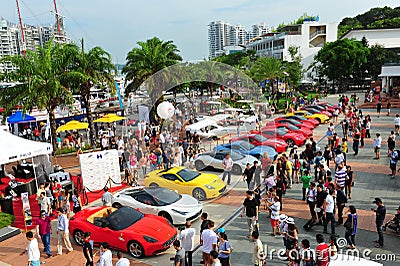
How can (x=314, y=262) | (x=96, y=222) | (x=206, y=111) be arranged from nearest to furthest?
1. (x=314, y=262)
2. (x=96, y=222)
3. (x=206, y=111)

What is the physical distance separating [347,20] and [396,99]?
9548 centimetres

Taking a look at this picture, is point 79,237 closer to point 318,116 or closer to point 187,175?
point 187,175

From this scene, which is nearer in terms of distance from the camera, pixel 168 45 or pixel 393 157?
pixel 393 157

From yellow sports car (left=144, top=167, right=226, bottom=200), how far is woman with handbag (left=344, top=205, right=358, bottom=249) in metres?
5.57

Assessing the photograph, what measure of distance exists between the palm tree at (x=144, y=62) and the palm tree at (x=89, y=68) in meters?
3.21

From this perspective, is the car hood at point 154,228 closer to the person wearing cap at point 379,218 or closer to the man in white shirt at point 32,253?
the man in white shirt at point 32,253

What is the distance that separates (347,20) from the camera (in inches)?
4779

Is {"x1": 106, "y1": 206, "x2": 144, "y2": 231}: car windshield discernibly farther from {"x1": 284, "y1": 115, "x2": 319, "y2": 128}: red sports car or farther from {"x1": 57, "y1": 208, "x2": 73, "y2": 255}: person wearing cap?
{"x1": 284, "y1": 115, "x2": 319, "y2": 128}: red sports car

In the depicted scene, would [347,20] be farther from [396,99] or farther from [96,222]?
[96,222]

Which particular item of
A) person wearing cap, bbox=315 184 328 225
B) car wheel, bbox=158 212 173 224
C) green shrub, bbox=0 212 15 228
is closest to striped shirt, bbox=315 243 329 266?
person wearing cap, bbox=315 184 328 225

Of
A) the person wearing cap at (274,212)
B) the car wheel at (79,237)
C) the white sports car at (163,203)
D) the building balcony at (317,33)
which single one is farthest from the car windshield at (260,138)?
the building balcony at (317,33)

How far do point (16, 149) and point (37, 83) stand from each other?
8.66 m

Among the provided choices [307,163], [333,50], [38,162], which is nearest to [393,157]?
[307,163]

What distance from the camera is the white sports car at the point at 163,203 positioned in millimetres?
11617
